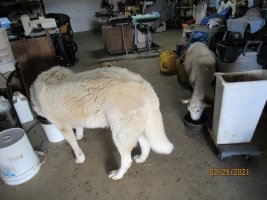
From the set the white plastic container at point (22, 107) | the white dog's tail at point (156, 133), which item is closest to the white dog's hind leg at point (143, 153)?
the white dog's tail at point (156, 133)

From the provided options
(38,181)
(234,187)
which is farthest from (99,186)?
(234,187)

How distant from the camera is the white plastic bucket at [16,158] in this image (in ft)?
5.80

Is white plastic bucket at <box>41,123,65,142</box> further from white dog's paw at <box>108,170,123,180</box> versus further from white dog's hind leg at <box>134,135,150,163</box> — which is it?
white dog's hind leg at <box>134,135,150,163</box>

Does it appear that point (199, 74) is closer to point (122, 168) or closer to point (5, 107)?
point (122, 168)

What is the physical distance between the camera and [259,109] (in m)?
1.79

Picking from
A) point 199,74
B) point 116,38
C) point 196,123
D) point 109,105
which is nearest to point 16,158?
point 109,105

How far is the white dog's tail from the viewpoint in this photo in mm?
1633

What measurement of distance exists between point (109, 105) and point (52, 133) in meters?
1.19

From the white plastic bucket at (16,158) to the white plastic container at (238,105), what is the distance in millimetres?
1813

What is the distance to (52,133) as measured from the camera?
2381 mm

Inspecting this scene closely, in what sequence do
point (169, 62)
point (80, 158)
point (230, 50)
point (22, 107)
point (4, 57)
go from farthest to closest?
point (169, 62) < point (22, 107) < point (4, 57) < point (230, 50) < point (80, 158)

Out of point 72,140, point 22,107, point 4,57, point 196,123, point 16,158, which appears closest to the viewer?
point 16,158

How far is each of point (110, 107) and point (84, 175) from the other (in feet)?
2.82

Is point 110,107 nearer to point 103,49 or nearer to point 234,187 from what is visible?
point 234,187
